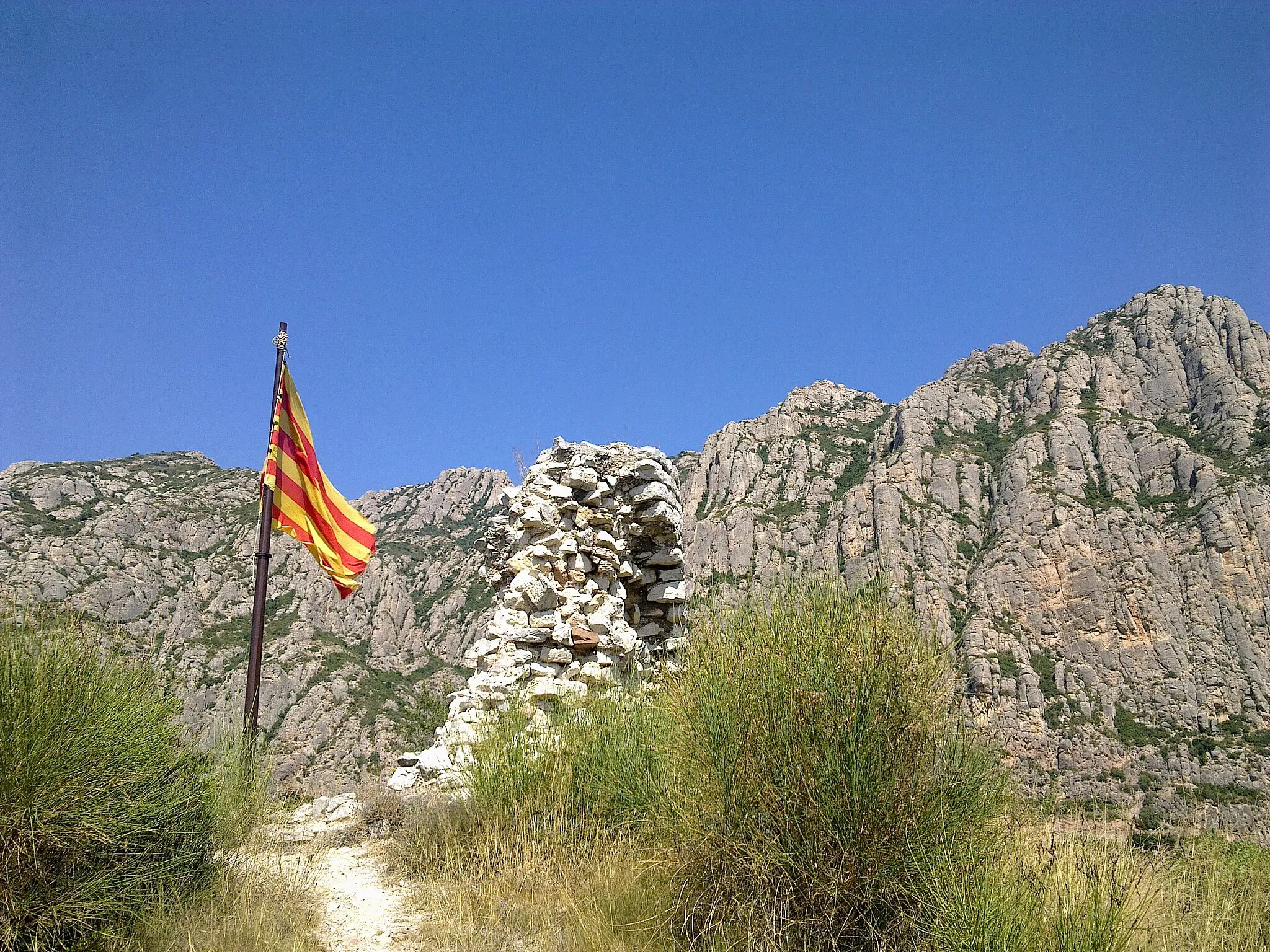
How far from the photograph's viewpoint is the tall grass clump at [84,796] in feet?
10.7

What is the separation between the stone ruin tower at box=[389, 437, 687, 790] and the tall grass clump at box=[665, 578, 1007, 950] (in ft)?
10.4

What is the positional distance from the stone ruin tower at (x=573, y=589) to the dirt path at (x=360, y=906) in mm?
1243

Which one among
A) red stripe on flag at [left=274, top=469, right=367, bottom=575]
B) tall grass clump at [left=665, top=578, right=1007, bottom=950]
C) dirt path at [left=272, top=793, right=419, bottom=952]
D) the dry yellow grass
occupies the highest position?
red stripe on flag at [left=274, top=469, right=367, bottom=575]

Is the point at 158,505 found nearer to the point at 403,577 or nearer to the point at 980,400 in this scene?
the point at 403,577

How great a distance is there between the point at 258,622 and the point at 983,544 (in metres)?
54.0

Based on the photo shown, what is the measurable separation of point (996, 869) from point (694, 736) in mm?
1652

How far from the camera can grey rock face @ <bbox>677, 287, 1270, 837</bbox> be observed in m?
36.2

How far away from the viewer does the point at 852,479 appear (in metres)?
63.6

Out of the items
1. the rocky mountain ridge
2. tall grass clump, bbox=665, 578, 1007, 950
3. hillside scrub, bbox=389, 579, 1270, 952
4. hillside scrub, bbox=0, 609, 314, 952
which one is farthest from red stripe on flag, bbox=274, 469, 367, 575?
the rocky mountain ridge

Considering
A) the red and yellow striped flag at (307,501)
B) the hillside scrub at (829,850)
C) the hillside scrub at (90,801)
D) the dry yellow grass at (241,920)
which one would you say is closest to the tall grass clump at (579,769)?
the hillside scrub at (829,850)

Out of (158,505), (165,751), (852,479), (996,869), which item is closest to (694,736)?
(996,869)

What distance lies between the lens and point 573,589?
9.08m

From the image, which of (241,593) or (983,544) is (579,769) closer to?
(241,593)

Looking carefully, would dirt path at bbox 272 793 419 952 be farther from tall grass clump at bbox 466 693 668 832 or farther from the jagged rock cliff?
the jagged rock cliff
